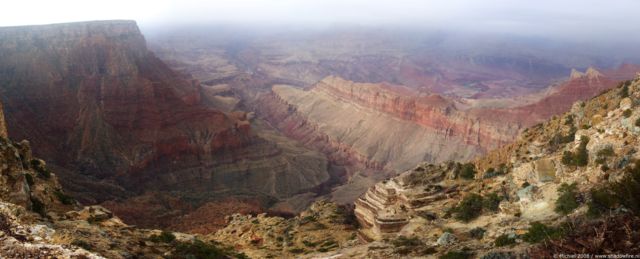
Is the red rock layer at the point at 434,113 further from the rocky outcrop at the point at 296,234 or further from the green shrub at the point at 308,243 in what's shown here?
the green shrub at the point at 308,243

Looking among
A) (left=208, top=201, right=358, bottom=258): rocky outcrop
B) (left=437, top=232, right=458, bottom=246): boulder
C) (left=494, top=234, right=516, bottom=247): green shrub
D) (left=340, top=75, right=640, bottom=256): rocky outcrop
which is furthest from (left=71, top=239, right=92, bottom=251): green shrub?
(left=494, top=234, right=516, bottom=247): green shrub

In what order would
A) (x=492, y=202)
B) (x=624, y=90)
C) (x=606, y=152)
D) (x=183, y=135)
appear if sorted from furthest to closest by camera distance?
(x=183, y=135)
(x=624, y=90)
(x=492, y=202)
(x=606, y=152)

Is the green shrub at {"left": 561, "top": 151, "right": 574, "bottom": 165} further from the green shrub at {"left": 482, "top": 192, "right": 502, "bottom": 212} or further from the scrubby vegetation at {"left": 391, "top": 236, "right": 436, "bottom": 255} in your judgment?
the scrubby vegetation at {"left": 391, "top": 236, "right": 436, "bottom": 255}

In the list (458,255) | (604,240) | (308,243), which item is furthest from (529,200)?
(308,243)

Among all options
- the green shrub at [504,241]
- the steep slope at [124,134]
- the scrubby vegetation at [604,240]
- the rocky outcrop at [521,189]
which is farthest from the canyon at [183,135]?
the scrubby vegetation at [604,240]

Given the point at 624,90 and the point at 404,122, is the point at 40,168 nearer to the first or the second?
the point at 624,90
